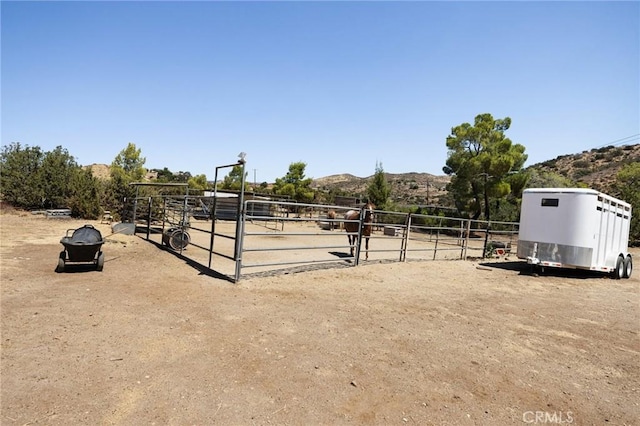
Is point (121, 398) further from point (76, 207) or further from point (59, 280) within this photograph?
point (76, 207)

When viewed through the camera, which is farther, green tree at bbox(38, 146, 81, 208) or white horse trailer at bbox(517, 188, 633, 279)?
green tree at bbox(38, 146, 81, 208)

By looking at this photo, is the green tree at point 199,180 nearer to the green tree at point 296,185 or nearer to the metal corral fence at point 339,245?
the green tree at point 296,185

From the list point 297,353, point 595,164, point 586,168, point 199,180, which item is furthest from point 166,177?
point 595,164

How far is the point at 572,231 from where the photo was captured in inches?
351

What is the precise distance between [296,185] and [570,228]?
88.3 ft

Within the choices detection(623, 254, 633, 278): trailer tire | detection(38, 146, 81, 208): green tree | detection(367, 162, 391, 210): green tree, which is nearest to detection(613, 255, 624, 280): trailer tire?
detection(623, 254, 633, 278): trailer tire

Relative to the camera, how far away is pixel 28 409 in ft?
7.81

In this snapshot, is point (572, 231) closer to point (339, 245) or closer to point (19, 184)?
point (339, 245)

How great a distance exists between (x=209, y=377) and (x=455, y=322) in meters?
3.29

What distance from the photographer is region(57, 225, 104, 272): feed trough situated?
19.8 ft

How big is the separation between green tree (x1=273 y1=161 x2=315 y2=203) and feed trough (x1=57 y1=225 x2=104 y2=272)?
86.4ft

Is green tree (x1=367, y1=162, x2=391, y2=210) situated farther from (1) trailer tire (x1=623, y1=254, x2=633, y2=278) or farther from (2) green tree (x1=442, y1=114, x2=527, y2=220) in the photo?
(1) trailer tire (x1=623, y1=254, x2=633, y2=278)

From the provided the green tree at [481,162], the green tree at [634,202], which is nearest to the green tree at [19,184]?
the green tree at [481,162]

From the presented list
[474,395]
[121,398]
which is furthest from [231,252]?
[474,395]
